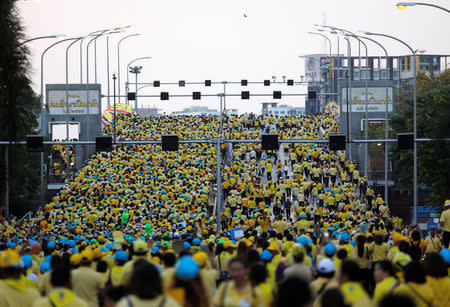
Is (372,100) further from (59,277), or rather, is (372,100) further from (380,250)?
(59,277)

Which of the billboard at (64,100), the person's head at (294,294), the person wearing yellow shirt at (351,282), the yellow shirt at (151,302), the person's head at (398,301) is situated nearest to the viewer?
the person's head at (398,301)

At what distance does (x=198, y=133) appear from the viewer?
66000 millimetres

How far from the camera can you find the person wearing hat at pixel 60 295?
731 cm

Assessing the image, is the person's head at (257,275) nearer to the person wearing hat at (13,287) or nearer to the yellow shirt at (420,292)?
the yellow shirt at (420,292)

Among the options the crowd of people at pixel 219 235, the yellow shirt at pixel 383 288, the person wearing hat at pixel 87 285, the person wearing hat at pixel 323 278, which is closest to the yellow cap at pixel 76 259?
the crowd of people at pixel 219 235

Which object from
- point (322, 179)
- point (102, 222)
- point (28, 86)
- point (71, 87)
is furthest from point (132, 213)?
point (71, 87)

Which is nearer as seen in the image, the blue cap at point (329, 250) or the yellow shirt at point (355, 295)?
the yellow shirt at point (355, 295)

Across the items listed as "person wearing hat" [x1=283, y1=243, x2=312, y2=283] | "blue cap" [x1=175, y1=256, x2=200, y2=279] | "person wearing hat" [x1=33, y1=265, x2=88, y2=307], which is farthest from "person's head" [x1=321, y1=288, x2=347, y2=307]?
"person wearing hat" [x1=283, y1=243, x2=312, y2=283]

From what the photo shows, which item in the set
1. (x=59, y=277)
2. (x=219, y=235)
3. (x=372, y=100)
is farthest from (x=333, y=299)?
(x=372, y=100)

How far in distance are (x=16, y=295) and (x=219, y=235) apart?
15444 millimetres

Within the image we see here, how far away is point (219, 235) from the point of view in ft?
77.5

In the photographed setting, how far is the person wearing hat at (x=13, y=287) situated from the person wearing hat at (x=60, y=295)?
48cm

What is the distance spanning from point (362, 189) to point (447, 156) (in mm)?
6962

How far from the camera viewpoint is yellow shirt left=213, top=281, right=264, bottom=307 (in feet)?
22.6
